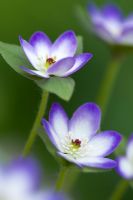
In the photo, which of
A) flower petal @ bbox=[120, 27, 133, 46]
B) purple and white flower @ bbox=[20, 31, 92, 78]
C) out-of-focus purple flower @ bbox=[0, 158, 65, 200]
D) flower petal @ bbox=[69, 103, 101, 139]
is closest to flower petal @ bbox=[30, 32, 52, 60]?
purple and white flower @ bbox=[20, 31, 92, 78]

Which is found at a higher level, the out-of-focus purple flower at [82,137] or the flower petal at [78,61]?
the flower petal at [78,61]

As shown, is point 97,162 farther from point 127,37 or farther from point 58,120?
point 127,37

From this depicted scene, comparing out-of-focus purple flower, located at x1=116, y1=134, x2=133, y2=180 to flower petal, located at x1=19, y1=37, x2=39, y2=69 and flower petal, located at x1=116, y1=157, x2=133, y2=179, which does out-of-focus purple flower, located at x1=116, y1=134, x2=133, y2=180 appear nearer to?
flower petal, located at x1=116, y1=157, x2=133, y2=179

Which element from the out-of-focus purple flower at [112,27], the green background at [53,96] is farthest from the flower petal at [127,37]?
the green background at [53,96]

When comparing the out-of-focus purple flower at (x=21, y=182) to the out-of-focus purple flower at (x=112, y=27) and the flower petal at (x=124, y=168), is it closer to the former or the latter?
the flower petal at (x=124, y=168)

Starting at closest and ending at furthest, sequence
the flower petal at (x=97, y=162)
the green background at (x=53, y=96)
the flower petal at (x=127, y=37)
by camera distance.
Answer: the flower petal at (x=97, y=162)
the flower petal at (x=127, y=37)
the green background at (x=53, y=96)
